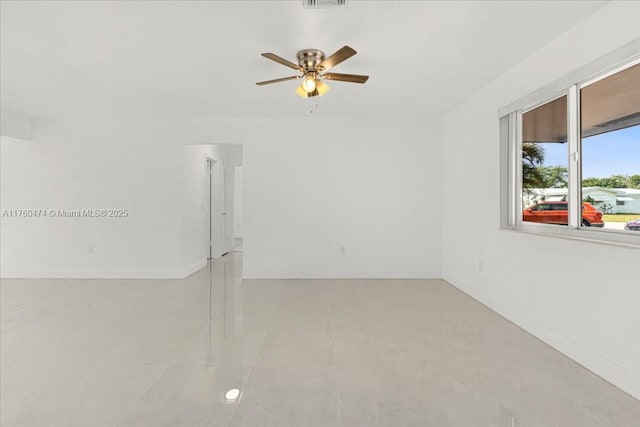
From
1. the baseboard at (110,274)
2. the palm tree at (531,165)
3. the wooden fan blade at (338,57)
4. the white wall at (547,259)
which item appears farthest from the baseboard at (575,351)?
the baseboard at (110,274)

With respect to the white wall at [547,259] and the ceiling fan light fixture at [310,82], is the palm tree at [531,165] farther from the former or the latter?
the ceiling fan light fixture at [310,82]

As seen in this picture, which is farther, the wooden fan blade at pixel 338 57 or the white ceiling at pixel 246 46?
the wooden fan blade at pixel 338 57

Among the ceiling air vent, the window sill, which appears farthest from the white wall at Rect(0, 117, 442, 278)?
the ceiling air vent

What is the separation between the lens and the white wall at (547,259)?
2.07 metres

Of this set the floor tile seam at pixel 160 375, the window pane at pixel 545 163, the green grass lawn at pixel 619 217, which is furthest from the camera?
the window pane at pixel 545 163

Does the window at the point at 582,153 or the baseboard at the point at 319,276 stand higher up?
the window at the point at 582,153

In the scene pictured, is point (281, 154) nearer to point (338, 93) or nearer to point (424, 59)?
point (338, 93)

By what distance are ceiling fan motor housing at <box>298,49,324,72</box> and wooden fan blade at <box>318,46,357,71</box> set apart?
13 cm

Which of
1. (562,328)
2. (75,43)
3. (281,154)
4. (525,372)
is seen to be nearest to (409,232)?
(281,154)

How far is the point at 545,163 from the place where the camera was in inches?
119

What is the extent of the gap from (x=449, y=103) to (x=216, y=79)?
2848 millimetres

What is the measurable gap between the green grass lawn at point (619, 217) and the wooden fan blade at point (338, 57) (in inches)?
80.9

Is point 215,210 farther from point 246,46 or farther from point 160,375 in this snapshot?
point 160,375

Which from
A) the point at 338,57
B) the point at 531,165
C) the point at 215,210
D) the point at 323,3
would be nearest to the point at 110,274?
the point at 215,210
